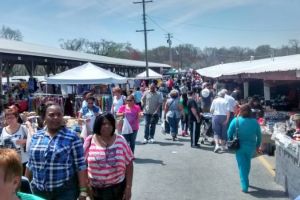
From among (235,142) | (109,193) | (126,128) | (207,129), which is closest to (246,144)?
(235,142)

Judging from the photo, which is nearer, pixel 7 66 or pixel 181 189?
pixel 181 189

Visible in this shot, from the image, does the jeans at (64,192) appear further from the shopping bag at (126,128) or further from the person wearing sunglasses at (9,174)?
the shopping bag at (126,128)

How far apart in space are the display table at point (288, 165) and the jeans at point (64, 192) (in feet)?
11.9

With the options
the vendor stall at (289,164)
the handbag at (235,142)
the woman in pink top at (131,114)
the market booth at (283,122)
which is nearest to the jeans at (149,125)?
the woman in pink top at (131,114)

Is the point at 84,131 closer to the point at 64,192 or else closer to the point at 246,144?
the point at 246,144

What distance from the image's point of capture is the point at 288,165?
22.4 feet

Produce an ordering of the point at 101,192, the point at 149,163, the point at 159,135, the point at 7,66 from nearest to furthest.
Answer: the point at 101,192
the point at 149,163
the point at 159,135
the point at 7,66

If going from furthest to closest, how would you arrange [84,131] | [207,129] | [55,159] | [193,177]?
1. [207,129]
2. [193,177]
3. [84,131]
4. [55,159]

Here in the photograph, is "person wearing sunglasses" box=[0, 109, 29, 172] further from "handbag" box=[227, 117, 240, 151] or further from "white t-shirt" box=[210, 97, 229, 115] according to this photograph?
"white t-shirt" box=[210, 97, 229, 115]

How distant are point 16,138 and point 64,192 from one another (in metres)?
2.11

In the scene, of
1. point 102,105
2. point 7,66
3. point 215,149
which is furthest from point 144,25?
point 215,149

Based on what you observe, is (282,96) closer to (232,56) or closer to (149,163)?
(149,163)

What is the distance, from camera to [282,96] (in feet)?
60.0

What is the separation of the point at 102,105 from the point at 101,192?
1365 cm
